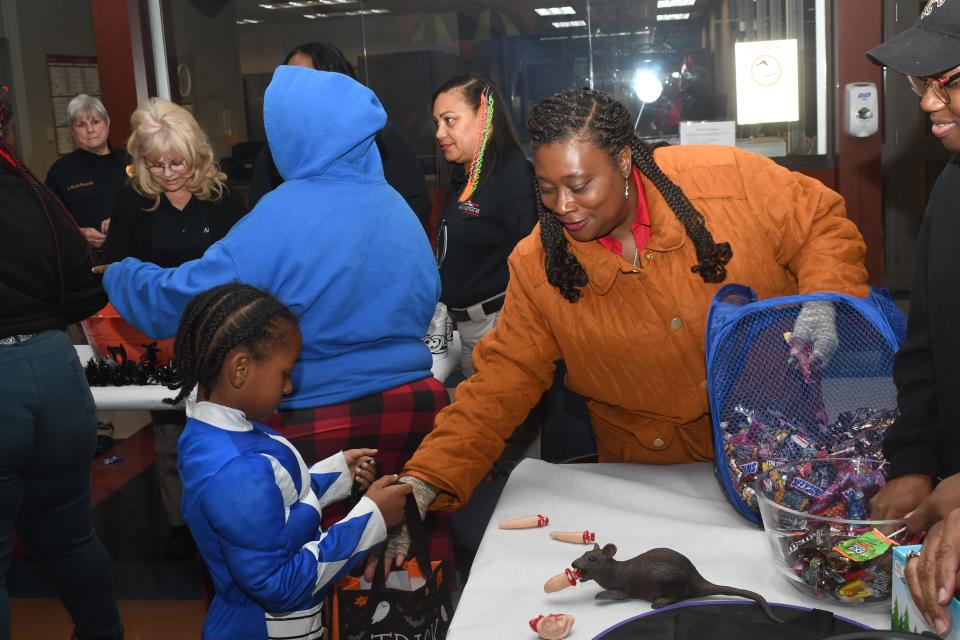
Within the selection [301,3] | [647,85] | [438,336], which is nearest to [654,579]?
[438,336]

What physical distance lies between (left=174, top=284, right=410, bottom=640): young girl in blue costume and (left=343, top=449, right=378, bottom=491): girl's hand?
0.15 meters

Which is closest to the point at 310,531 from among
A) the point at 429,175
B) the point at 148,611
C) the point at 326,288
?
the point at 326,288

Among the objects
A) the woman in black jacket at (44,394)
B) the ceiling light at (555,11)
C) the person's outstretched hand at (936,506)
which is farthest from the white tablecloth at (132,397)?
the ceiling light at (555,11)

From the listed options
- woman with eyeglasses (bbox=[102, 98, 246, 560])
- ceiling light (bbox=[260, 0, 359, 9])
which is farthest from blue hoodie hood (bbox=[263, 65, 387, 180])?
ceiling light (bbox=[260, 0, 359, 9])

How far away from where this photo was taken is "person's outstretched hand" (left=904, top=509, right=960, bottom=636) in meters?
1.01

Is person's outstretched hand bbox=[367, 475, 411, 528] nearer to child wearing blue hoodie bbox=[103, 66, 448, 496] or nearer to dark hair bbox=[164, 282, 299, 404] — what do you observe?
dark hair bbox=[164, 282, 299, 404]

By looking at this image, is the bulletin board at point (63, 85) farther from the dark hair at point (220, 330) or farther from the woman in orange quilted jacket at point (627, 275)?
the woman in orange quilted jacket at point (627, 275)

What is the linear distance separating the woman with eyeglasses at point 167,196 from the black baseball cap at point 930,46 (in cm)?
232

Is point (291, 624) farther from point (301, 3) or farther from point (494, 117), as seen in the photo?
point (301, 3)

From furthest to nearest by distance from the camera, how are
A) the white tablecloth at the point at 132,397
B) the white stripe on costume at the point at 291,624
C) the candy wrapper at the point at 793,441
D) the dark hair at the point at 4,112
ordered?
the white tablecloth at the point at 132,397
the dark hair at the point at 4,112
the white stripe on costume at the point at 291,624
the candy wrapper at the point at 793,441

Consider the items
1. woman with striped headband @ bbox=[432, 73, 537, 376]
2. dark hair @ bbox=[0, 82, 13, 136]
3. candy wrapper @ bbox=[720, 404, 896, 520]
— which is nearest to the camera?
candy wrapper @ bbox=[720, 404, 896, 520]

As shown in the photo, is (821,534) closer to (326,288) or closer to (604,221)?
(604,221)

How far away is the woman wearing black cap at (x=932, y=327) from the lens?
1.18 meters

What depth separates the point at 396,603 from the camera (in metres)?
1.71
